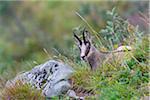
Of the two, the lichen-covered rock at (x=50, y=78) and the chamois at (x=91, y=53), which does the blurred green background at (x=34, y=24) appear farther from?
the lichen-covered rock at (x=50, y=78)

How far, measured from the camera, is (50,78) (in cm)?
680

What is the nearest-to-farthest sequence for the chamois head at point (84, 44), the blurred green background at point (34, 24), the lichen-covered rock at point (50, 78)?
the lichen-covered rock at point (50, 78)
the chamois head at point (84, 44)
the blurred green background at point (34, 24)

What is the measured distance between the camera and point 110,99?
5.85 m

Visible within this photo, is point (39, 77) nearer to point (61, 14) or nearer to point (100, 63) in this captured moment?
point (100, 63)

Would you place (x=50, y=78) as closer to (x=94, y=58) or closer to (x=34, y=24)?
(x=94, y=58)

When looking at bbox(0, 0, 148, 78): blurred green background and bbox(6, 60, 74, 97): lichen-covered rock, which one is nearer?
bbox(6, 60, 74, 97): lichen-covered rock

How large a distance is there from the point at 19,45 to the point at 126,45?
682 inches

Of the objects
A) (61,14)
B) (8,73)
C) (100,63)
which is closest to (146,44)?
(100,63)

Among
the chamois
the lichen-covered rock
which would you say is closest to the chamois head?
the chamois

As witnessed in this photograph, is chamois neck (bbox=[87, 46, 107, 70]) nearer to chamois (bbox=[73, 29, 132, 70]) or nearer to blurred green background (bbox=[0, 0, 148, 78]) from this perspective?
chamois (bbox=[73, 29, 132, 70])

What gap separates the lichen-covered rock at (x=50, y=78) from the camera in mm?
6512

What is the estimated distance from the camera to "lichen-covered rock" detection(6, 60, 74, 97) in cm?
651

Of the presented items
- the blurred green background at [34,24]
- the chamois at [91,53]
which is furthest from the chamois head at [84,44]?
the blurred green background at [34,24]

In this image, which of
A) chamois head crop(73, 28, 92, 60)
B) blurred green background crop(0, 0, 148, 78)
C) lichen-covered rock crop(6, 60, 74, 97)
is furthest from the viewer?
blurred green background crop(0, 0, 148, 78)
